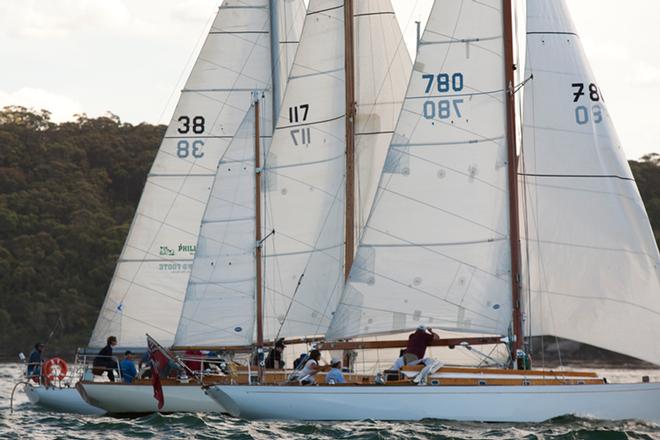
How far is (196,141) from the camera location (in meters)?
34.7

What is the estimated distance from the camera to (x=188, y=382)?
2731 cm

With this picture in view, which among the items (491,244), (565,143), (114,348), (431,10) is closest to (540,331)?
(491,244)

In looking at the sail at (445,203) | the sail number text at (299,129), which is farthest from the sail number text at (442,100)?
the sail number text at (299,129)

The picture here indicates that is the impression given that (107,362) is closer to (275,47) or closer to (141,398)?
(141,398)

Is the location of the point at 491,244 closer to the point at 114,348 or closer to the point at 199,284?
the point at 199,284

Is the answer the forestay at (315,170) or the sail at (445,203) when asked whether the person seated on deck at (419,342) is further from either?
the forestay at (315,170)

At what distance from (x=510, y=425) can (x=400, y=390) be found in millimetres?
1880

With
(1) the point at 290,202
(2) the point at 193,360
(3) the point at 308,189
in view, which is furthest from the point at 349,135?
(2) the point at 193,360

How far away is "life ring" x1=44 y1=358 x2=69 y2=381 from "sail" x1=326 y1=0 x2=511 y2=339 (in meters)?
7.86

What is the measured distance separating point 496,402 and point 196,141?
1350cm

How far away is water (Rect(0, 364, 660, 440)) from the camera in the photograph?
2258 cm

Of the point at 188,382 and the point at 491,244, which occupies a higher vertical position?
the point at 491,244

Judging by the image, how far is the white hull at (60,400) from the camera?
29219mm

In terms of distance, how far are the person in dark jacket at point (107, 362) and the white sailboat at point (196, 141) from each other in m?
3.80
